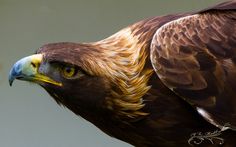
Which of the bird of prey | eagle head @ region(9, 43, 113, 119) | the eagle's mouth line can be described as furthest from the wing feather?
the eagle's mouth line

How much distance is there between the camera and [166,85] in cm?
314

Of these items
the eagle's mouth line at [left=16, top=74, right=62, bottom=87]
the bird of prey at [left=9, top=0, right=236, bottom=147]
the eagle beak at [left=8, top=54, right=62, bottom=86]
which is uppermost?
the eagle beak at [left=8, top=54, right=62, bottom=86]

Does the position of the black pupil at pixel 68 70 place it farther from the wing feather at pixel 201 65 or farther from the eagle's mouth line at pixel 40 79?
the wing feather at pixel 201 65

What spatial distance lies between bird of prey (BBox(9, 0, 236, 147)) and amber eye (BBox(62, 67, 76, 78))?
0.7 inches

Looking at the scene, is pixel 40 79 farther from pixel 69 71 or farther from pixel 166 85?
pixel 166 85

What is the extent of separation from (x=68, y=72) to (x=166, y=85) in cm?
37

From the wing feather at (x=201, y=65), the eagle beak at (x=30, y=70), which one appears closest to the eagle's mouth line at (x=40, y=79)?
the eagle beak at (x=30, y=70)

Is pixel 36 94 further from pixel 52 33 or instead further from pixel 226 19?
pixel 226 19

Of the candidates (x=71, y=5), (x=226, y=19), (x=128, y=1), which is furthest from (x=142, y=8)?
(x=226, y=19)

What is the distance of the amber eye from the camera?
3047 millimetres

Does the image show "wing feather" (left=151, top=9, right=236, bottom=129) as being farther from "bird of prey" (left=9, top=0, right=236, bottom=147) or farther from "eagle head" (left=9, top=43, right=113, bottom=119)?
"eagle head" (left=9, top=43, right=113, bottom=119)

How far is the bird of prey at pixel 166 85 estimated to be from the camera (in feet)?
10.2

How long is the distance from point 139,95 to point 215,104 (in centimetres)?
29

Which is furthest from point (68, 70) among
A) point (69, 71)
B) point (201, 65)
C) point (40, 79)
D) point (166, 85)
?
point (201, 65)
